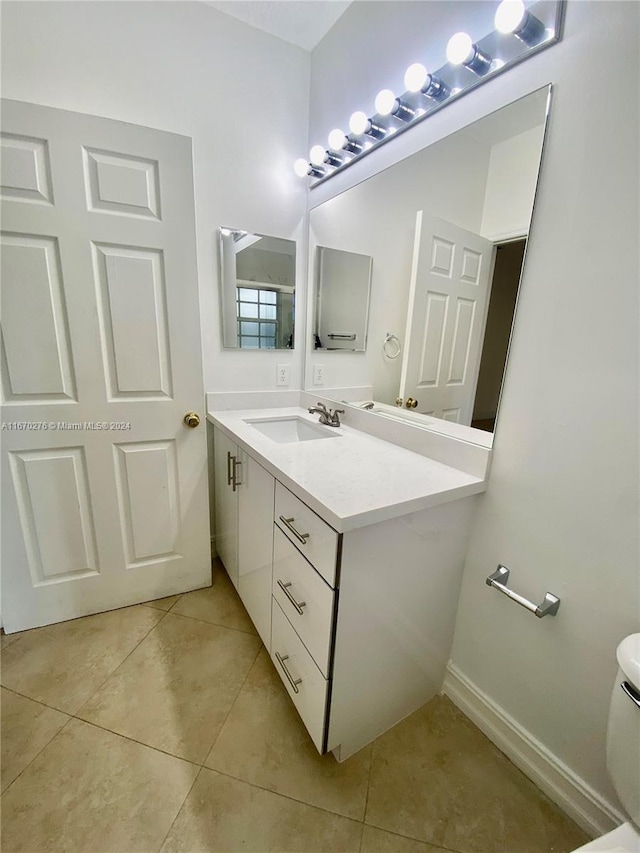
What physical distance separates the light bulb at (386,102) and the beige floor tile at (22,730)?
2321 millimetres

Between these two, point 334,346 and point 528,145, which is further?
point 334,346

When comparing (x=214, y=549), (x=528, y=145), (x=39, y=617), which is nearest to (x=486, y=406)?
(x=528, y=145)

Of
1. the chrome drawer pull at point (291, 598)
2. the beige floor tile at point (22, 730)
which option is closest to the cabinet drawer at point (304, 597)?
the chrome drawer pull at point (291, 598)

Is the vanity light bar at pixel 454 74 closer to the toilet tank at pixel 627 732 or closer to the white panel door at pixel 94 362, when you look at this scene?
the white panel door at pixel 94 362

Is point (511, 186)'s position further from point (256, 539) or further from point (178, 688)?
point (178, 688)

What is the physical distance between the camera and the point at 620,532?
815mm

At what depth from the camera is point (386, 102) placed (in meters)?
1.20

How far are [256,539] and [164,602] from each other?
757 millimetres

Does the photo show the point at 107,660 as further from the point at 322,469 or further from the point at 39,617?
the point at 322,469

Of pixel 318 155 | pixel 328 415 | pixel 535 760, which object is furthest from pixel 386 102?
pixel 535 760

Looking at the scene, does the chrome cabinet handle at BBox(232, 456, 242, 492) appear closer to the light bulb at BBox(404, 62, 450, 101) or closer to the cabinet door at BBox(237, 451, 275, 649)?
the cabinet door at BBox(237, 451, 275, 649)

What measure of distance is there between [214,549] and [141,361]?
3.79 ft

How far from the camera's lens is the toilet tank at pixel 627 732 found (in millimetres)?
688

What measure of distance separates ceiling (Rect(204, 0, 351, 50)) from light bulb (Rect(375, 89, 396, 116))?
23.6 inches
